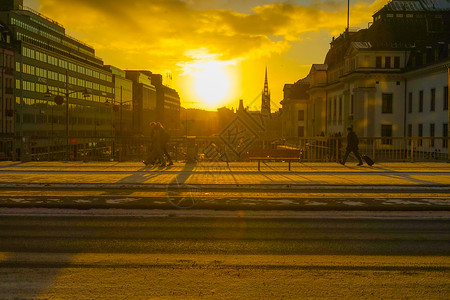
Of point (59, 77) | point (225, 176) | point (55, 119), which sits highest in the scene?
point (59, 77)

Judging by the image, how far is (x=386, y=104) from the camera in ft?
199

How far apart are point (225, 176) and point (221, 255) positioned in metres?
11.0

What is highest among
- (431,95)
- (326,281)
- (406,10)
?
(406,10)

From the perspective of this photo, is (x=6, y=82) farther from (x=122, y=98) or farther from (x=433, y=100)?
Result: (x=433, y=100)

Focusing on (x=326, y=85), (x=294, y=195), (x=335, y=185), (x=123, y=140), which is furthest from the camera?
(x=326, y=85)

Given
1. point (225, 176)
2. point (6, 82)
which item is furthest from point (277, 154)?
point (6, 82)

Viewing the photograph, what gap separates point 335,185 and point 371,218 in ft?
17.0

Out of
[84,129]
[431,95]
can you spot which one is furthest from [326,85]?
[84,129]

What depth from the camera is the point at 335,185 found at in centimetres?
1536

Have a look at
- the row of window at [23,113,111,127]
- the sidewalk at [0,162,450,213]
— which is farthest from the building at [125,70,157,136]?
the sidewalk at [0,162,450,213]

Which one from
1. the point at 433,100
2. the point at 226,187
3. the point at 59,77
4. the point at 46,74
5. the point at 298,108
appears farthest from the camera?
the point at 298,108

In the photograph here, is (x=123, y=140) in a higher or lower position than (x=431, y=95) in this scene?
lower

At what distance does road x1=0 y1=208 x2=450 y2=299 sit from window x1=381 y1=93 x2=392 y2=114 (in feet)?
174

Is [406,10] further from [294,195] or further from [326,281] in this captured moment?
[326,281]
